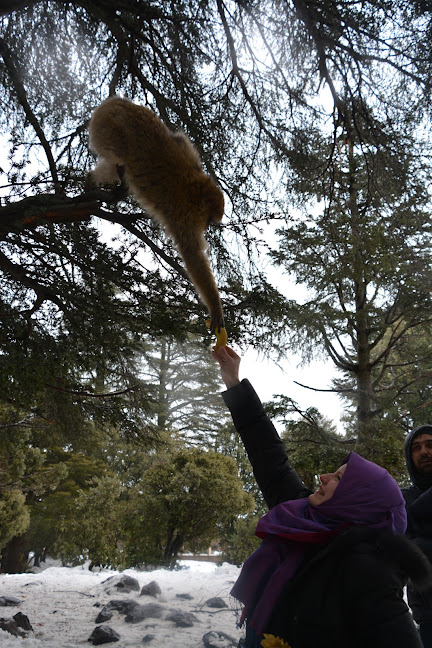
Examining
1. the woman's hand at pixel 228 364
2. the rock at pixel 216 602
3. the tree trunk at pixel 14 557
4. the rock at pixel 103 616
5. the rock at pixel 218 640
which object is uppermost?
the woman's hand at pixel 228 364

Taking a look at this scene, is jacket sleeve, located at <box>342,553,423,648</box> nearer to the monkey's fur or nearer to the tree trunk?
the monkey's fur

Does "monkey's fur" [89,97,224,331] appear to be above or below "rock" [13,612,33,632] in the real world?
above

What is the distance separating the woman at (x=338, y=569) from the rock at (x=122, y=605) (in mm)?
4899

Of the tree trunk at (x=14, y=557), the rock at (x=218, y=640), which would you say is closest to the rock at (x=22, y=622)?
the rock at (x=218, y=640)

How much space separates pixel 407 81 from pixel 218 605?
5.83 metres

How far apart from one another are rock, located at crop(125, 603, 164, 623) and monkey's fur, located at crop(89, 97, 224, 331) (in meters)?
4.14

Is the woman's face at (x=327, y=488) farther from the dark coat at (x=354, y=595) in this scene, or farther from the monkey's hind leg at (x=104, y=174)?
the monkey's hind leg at (x=104, y=174)

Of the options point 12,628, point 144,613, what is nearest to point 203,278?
point 12,628

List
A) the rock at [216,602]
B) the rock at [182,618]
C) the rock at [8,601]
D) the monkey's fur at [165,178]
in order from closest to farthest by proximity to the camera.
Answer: the monkey's fur at [165,178] < the rock at [182,618] < the rock at [216,602] < the rock at [8,601]

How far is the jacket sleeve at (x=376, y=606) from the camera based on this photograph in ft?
3.00

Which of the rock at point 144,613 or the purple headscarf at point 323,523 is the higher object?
the purple headscarf at point 323,523

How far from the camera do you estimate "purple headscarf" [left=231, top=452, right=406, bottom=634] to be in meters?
1.09

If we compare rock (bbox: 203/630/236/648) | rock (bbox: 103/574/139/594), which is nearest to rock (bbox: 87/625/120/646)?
rock (bbox: 203/630/236/648)

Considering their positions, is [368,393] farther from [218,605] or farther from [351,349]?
[218,605]
